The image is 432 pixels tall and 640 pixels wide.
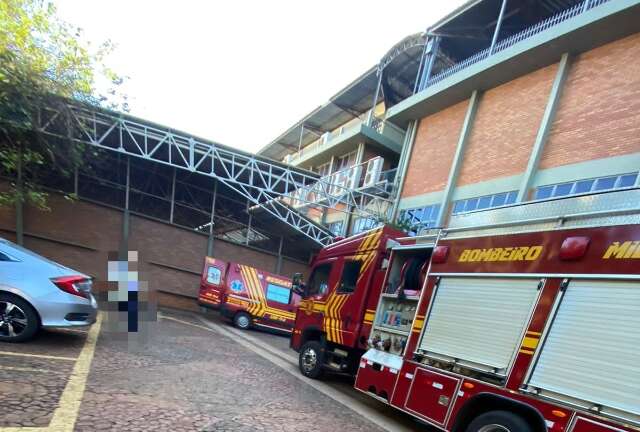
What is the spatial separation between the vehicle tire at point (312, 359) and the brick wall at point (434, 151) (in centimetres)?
888

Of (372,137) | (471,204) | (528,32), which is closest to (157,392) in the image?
(471,204)

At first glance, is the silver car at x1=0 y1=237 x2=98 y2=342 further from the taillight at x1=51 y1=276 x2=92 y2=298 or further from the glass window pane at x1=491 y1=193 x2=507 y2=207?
the glass window pane at x1=491 y1=193 x2=507 y2=207

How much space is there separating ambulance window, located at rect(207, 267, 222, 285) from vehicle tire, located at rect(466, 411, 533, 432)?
1112 centimetres

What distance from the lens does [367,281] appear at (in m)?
6.05

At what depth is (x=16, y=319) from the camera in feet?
16.8

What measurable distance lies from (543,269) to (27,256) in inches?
263

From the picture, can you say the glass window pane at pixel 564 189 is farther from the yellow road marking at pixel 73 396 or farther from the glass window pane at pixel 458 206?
the yellow road marking at pixel 73 396

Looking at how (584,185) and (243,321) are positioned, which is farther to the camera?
(243,321)

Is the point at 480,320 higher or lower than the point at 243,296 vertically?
higher

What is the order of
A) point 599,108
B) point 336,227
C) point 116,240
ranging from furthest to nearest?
point 336,227 < point 116,240 < point 599,108

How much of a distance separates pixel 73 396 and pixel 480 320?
4406mm

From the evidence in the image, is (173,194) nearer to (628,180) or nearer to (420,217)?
(420,217)

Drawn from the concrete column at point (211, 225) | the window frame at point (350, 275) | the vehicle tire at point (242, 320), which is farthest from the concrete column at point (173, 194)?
the window frame at point (350, 275)

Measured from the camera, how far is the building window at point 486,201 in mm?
11094
